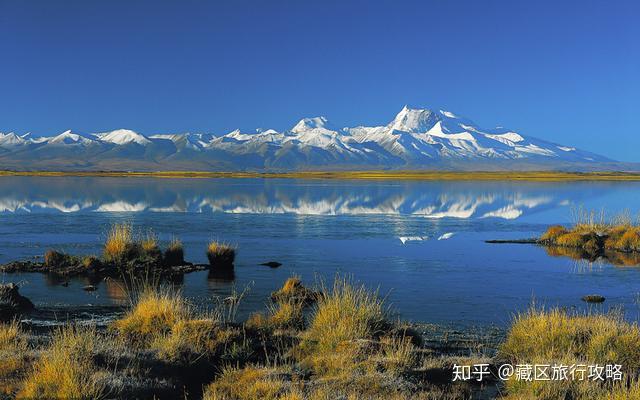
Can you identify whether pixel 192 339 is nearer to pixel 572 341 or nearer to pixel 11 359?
pixel 11 359

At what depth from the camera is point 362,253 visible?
24.8m

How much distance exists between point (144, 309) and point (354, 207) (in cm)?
3845

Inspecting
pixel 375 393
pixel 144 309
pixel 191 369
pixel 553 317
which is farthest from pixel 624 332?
pixel 144 309

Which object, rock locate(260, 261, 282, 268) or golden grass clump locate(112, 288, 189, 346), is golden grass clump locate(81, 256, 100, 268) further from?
golden grass clump locate(112, 288, 189, 346)

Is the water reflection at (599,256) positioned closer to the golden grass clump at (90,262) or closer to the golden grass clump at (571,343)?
the golden grass clump at (571,343)

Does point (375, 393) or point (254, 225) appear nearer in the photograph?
point (375, 393)

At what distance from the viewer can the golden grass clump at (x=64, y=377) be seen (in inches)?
295

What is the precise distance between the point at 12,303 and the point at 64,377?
278 inches

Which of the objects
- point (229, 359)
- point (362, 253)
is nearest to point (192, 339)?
point (229, 359)

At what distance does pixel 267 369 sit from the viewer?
9.46m

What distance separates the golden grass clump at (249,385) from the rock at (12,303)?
6.15 metres

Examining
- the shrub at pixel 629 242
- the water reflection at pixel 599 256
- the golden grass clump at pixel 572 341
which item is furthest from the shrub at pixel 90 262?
the shrub at pixel 629 242

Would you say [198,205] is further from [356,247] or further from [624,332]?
[624,332]

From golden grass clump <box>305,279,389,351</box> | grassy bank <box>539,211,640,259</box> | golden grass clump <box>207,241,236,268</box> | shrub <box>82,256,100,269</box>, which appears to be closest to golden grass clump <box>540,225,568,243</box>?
grassy bank <box>539,211,640,259</box>
